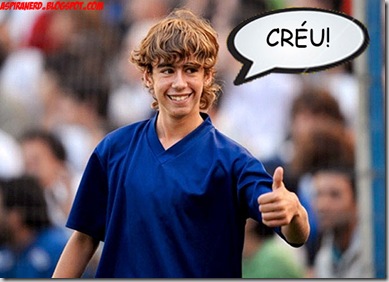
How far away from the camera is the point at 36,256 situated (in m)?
5.54

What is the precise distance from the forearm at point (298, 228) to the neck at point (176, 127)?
1.40 feet

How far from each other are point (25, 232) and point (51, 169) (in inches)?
15.2

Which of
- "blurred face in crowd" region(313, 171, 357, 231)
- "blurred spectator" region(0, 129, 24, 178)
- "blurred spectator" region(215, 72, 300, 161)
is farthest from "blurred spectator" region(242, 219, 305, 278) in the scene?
"blurred spectator" region(0, 129, 24, 178)

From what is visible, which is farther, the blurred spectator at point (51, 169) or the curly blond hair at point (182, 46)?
the blurred spectator at point (51, 169)

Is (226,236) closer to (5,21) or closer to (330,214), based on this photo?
(330,214)

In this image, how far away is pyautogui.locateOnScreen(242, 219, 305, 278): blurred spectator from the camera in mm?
5266

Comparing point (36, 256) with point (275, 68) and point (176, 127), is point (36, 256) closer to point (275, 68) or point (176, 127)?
point (275, 68)

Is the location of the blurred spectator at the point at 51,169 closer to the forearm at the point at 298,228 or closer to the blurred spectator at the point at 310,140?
the blurred spectator at the point at 310,140

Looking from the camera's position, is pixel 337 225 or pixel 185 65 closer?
pixel 185 65

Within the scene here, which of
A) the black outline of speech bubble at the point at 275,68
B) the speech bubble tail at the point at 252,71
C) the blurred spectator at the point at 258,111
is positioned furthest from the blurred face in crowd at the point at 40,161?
the speech bubble tail at the point at 252,71

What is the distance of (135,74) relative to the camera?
A: 6.01 m

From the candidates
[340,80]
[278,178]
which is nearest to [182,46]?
[278,178]

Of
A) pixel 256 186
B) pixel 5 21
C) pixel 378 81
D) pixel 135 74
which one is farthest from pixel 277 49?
pixel 5 21

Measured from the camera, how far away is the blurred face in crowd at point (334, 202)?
5391 mm
